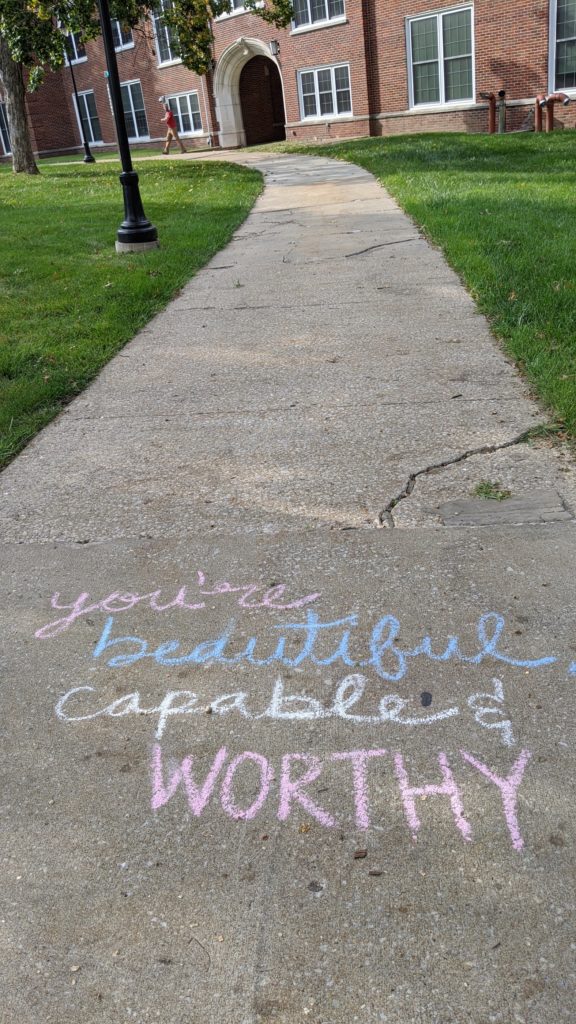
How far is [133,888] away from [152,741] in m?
0.52

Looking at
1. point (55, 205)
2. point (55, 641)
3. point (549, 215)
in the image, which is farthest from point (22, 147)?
point (55, 641)

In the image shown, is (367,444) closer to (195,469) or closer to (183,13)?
(195,469)

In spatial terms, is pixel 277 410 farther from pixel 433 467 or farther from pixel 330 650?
pixel 330 650

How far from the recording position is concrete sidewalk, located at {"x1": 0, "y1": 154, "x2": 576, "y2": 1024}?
5.99 ft

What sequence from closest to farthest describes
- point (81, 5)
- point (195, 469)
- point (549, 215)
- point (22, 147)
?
point (195, 469), point (549, 215), point (81, 5), point (22, 147)

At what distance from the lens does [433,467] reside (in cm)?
414

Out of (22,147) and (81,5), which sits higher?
(81,5)

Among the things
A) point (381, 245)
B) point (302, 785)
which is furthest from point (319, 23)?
point (302, 785)

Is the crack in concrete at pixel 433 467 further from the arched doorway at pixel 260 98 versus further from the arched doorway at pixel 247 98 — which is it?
the arched doorway at pixel 260 98

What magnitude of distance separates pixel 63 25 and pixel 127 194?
39.8 feet

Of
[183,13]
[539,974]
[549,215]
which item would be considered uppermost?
[183,13]

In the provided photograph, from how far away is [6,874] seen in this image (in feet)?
6.89

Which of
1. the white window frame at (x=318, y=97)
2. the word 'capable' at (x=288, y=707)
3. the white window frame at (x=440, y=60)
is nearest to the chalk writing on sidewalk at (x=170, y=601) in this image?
the word 'capable' at (x=288, y=707)

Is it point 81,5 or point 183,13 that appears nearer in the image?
point 81,5
